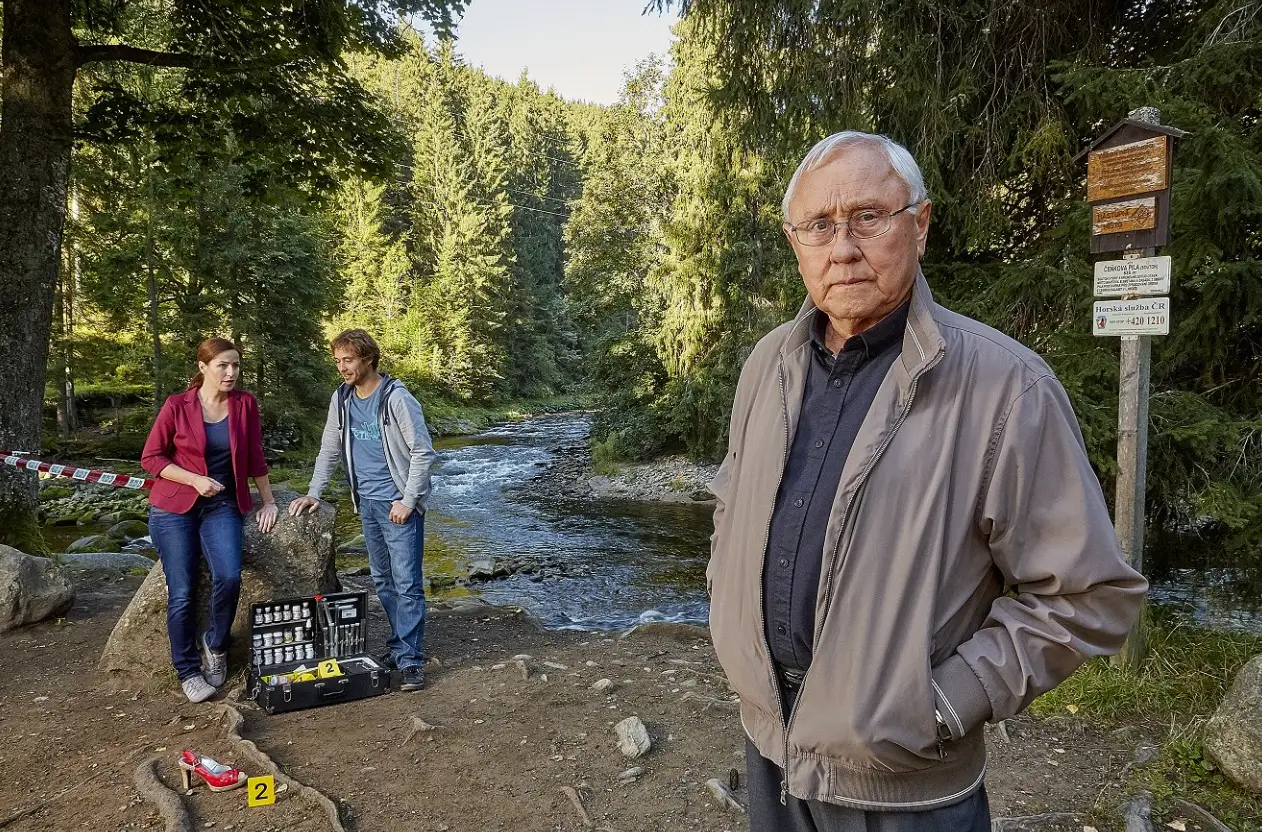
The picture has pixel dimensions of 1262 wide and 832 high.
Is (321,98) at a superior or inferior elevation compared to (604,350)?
superior

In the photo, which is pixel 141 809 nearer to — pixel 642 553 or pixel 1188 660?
pixel 1188 660

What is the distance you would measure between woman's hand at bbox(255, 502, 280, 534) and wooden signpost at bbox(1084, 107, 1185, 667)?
199 inches

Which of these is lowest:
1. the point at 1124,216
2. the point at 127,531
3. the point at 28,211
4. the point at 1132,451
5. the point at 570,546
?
the point at 570,546

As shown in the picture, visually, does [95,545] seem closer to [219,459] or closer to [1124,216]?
[219,459]

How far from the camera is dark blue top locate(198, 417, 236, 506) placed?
187 inches

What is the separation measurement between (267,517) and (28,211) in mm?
4273

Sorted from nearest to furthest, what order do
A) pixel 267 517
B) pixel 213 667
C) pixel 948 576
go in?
pixel 948 576 → pixel 213 667 → pixel 267 517

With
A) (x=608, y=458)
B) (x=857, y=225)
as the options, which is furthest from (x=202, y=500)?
(x=608, y=458)

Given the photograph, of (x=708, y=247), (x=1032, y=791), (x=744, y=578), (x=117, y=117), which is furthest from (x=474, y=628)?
(x=708, y=247)

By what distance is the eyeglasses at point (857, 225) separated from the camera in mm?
1639

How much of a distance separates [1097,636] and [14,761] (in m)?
4.89

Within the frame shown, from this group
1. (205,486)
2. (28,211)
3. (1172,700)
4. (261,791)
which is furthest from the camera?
(28,211)

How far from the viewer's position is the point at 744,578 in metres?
1.72

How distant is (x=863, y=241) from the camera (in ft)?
5.42
